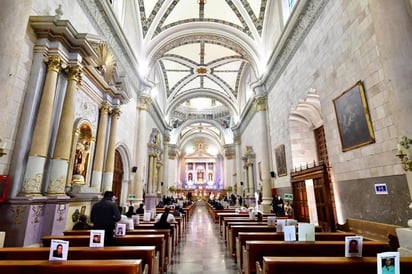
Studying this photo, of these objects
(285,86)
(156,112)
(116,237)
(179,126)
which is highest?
(179,126)

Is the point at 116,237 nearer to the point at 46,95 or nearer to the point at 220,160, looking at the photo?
the point at 46,95

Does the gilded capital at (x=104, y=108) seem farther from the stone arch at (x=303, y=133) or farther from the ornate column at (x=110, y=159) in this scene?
the stone arch at (x=303, y=133)

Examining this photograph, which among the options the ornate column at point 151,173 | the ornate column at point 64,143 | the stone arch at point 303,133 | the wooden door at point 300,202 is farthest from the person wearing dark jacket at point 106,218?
the ornate column at point 151,173

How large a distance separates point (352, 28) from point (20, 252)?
6.85 meters

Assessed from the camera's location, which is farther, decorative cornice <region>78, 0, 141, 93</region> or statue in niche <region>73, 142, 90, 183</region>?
decorative cornice <region>78, 0, 141, 93</region>

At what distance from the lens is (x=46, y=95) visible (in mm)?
4406

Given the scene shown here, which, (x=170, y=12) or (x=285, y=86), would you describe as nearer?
(x=285, y=86)

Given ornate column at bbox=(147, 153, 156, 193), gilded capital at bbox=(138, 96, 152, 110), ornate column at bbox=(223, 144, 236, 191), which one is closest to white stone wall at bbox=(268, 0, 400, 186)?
gilded capital at bbox=(138, 96, 152, 110)

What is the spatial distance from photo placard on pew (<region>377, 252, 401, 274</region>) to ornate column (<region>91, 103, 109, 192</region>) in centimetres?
663

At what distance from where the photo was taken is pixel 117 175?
376 inches

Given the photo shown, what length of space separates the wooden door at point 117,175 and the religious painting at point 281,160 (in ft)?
23.0

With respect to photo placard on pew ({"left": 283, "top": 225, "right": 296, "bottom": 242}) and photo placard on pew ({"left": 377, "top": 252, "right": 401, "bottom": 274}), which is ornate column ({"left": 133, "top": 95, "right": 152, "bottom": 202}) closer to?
photo placard on pew ({"left": 283, "top": 225, "right": 296, "bottom": 242})

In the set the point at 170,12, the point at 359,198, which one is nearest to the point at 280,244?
the point at 359,198

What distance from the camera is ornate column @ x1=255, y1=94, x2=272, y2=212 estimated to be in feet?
34.3
